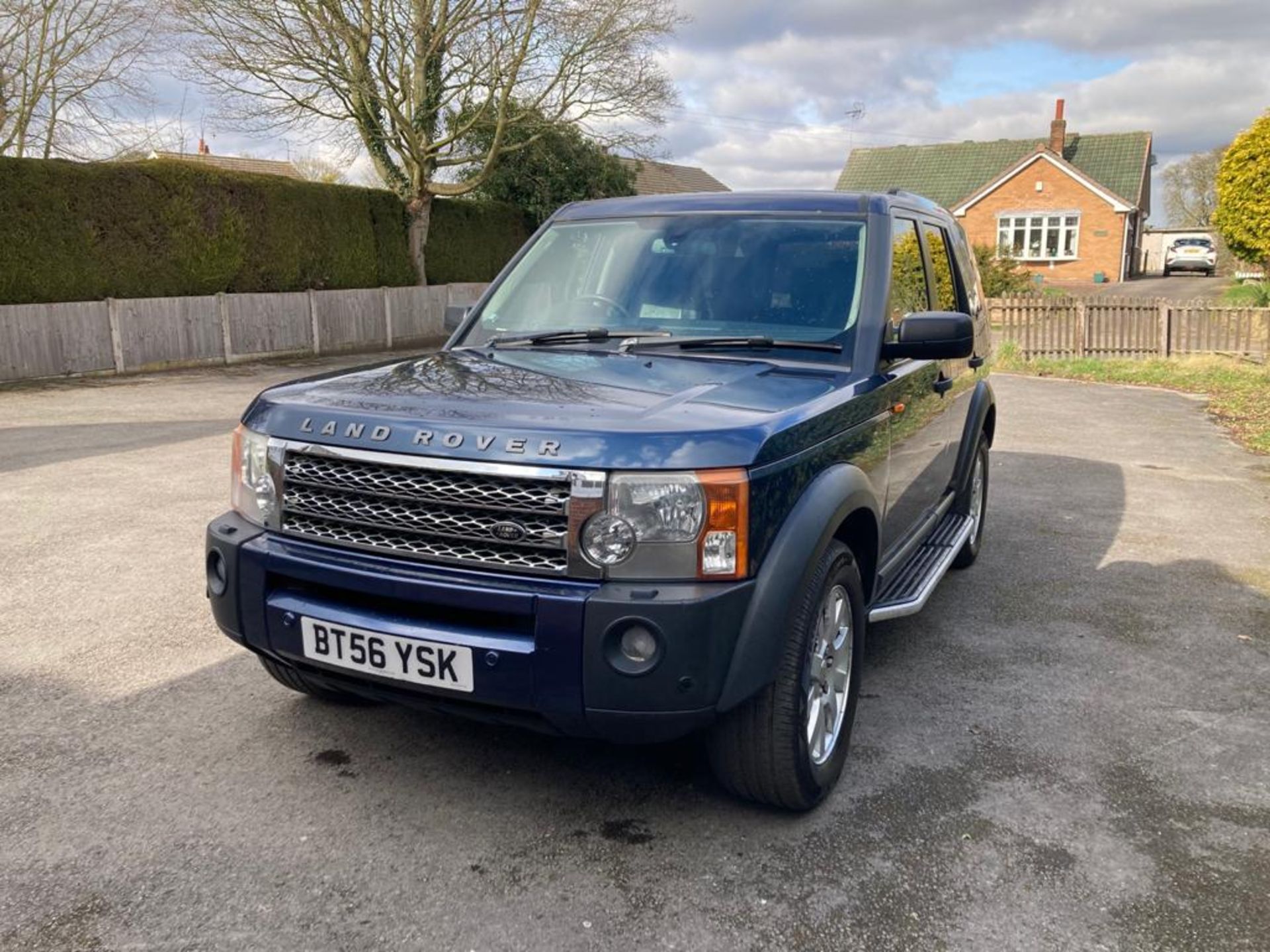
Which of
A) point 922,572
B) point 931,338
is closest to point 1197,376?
point 922,572

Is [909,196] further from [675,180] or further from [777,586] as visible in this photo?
[675,180]

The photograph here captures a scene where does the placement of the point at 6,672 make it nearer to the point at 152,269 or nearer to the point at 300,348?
the point at 152,269

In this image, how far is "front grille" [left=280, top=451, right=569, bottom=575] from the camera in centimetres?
277

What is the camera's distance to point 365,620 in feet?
9.66

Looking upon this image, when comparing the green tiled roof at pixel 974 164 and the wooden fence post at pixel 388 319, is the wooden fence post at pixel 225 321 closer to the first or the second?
the wooden fence post at pixel 388 319

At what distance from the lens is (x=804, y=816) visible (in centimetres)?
326

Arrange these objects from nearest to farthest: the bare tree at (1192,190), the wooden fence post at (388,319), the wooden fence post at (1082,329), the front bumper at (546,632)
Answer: the front bumper at (546,632) < the wooden fence post at (1082,329) < the wooden fence post at (388,319) < the bare tree at (1192,190)

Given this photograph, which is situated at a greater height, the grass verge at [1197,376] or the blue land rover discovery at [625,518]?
the blue land rover discovery at [625,518]

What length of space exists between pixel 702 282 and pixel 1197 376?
14405 mm

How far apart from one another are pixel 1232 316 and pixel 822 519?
1713cm

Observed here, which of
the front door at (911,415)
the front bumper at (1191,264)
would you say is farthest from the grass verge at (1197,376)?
the front bumper at (1191,264)

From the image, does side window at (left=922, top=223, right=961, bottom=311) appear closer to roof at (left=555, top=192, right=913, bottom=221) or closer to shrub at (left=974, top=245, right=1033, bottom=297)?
roof at (left=555, top=192, right=913, bottom=221)

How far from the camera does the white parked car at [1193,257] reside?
50062 mm

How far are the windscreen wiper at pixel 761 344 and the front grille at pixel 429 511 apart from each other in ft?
4.18
